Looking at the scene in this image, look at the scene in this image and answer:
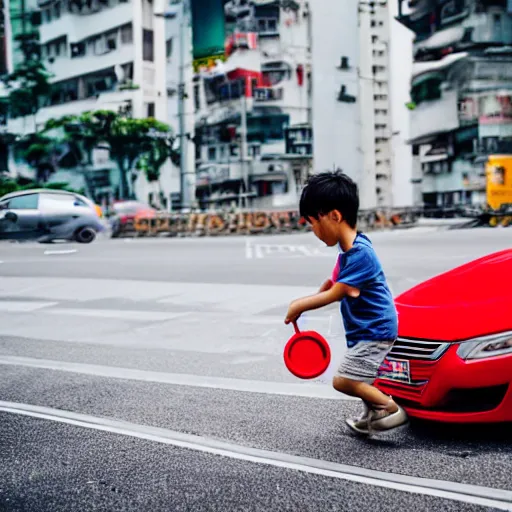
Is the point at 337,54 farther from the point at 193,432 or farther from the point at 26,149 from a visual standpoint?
the point at 193,432

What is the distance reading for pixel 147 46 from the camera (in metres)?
50.2

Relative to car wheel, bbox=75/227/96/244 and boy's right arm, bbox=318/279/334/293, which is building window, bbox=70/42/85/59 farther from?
boy's right arm, bbox=318/279/334/293

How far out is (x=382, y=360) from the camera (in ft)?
13.8

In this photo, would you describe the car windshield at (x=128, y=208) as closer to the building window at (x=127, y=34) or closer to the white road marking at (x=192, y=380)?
the building window at (x=127, y=34)

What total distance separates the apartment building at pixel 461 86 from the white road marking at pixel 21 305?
39333 millimetres

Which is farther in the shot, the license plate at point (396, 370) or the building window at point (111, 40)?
the building window at point (111, 40)

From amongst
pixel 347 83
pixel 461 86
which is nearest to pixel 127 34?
pixel 347 83

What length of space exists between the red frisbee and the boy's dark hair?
66 cm

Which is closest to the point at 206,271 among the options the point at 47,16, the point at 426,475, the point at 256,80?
the point at 426,475

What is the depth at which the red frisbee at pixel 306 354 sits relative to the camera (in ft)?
14.0

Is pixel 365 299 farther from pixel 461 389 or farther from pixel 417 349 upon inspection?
pixel 461 389

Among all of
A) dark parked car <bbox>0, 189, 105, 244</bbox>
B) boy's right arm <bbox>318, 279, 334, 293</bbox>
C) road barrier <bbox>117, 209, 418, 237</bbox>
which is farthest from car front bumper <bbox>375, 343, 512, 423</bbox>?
road barrier <bbox>117, 209, 418, 237</bbox>

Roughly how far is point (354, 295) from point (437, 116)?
164 feet

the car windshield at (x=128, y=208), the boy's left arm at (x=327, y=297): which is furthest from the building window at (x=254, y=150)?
the boy's left arm at (x=327, y=297)
